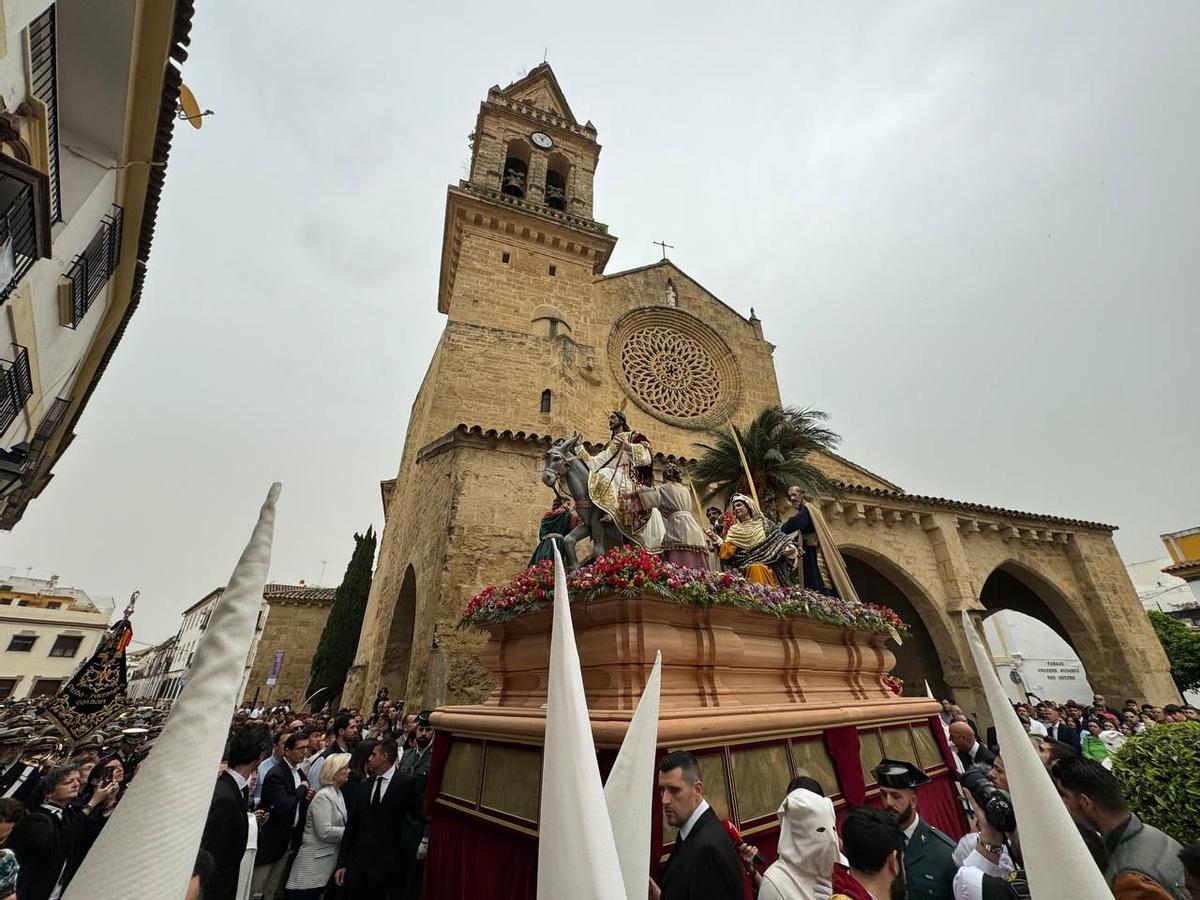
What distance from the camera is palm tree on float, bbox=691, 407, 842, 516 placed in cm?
1120

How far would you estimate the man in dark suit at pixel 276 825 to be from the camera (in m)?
4.32

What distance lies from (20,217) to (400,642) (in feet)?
30.5

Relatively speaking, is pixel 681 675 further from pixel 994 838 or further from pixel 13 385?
pixel 13 385

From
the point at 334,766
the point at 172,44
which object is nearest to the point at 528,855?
the point at 334,766

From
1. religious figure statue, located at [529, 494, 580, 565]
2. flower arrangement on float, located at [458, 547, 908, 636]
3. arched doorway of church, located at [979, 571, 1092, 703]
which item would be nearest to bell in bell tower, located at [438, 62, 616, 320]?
religious figure statue, located at [529, 494, 580, 565]

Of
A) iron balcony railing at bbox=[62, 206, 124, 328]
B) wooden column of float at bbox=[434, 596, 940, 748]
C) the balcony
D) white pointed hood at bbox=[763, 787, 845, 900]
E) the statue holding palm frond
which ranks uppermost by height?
iron balcony railing at bbox=[62, 206, 124, 328]

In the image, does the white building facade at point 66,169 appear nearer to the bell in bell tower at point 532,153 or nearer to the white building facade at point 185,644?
the bell in bell tower at point 532,153

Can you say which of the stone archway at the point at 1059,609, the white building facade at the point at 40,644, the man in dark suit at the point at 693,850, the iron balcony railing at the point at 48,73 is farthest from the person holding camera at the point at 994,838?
the white building facade at the point at 40,644

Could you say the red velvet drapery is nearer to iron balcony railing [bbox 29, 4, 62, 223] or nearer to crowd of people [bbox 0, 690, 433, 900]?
crowd of people [bbox 0, 690, 433, 900]

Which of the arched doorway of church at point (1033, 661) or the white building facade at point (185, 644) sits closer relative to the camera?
the arched doorway of church at point (1033, 661)

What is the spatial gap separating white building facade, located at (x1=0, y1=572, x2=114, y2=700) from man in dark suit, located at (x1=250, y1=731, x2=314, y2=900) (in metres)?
39.7

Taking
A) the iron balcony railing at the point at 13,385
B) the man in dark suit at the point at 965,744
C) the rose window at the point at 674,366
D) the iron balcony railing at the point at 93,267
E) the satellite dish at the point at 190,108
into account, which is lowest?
the man in dark suit at the point at 965,744

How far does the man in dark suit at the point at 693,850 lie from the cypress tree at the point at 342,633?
15.1 m

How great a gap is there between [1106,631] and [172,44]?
22.7 metres
